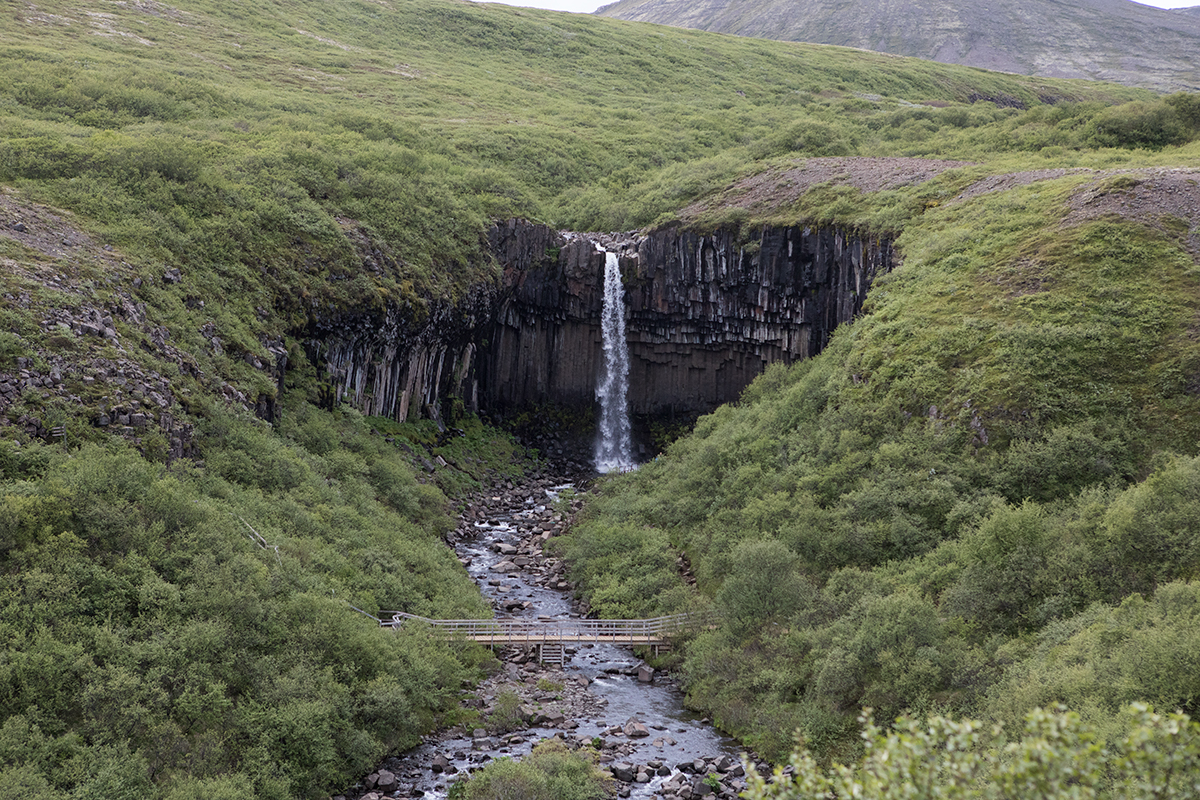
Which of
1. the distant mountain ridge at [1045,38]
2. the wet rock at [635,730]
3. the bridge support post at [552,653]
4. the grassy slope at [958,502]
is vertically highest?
the distant mountain ridge at [1045,38]

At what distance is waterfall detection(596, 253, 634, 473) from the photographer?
179 feet

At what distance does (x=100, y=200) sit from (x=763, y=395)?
3105 cm

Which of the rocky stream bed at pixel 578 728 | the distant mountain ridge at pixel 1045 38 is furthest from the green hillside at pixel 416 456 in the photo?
the distant mountain ridge at pixel 1045 38

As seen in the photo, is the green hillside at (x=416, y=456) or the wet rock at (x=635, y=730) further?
the wet rock at (x=635, y=730)

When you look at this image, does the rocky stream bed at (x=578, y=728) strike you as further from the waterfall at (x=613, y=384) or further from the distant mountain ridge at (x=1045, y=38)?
the distant mountain ridge at (x=1045, y=38)

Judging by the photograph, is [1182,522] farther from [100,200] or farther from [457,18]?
[457,18]

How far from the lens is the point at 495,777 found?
20.0 meters

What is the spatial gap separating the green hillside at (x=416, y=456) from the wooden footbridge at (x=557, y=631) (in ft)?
3.96

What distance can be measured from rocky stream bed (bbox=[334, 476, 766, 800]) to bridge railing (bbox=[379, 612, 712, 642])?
0.83 meters

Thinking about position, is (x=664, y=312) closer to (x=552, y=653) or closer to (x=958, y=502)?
(x=552, y=653)

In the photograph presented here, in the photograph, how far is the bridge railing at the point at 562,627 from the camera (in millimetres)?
28234

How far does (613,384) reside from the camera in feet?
185

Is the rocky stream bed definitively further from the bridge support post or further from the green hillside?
the green hillside

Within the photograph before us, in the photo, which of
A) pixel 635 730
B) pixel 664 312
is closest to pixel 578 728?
pixel 635 730
